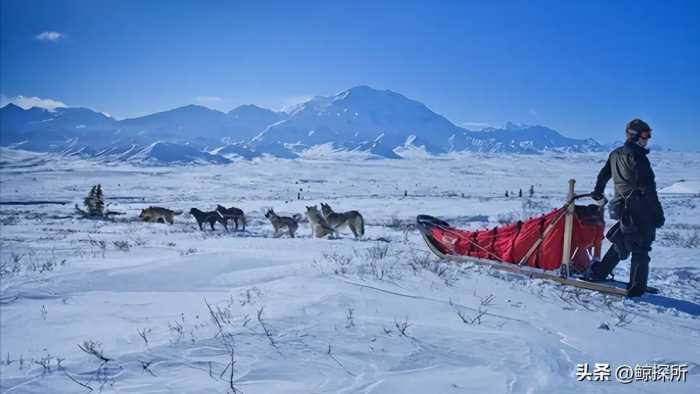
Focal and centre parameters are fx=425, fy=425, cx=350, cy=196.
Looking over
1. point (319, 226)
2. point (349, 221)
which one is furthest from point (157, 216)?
point (349, 221)

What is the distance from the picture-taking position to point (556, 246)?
5.54 metres

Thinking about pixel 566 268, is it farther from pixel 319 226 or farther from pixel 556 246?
pixel 319 226

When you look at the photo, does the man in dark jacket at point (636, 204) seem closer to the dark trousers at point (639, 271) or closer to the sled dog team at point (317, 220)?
the dark trousers at point (639, 271)

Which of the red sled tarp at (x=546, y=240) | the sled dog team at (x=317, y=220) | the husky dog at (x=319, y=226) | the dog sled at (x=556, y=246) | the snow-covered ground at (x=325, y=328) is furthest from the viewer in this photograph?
the husky dog at (x=319, y=226)

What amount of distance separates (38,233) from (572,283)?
14.7 m

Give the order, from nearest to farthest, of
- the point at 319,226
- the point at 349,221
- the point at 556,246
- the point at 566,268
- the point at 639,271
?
the point at 639,271
the point at 566,268
the point at 556,246
the point at 349,221
the point at 319,226

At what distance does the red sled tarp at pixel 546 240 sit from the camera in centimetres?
541

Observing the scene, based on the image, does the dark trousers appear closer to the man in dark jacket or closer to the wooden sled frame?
the man in dark jacket

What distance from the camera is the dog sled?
5238 mm

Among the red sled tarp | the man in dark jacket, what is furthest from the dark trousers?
the red sled tarp

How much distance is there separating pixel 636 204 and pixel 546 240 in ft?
3.86

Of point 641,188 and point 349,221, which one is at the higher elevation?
point 641,188

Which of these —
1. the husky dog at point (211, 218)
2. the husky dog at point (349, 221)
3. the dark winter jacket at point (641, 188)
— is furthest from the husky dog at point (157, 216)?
the dark winter jacket at point (641, 188)

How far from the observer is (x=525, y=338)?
132 inches
